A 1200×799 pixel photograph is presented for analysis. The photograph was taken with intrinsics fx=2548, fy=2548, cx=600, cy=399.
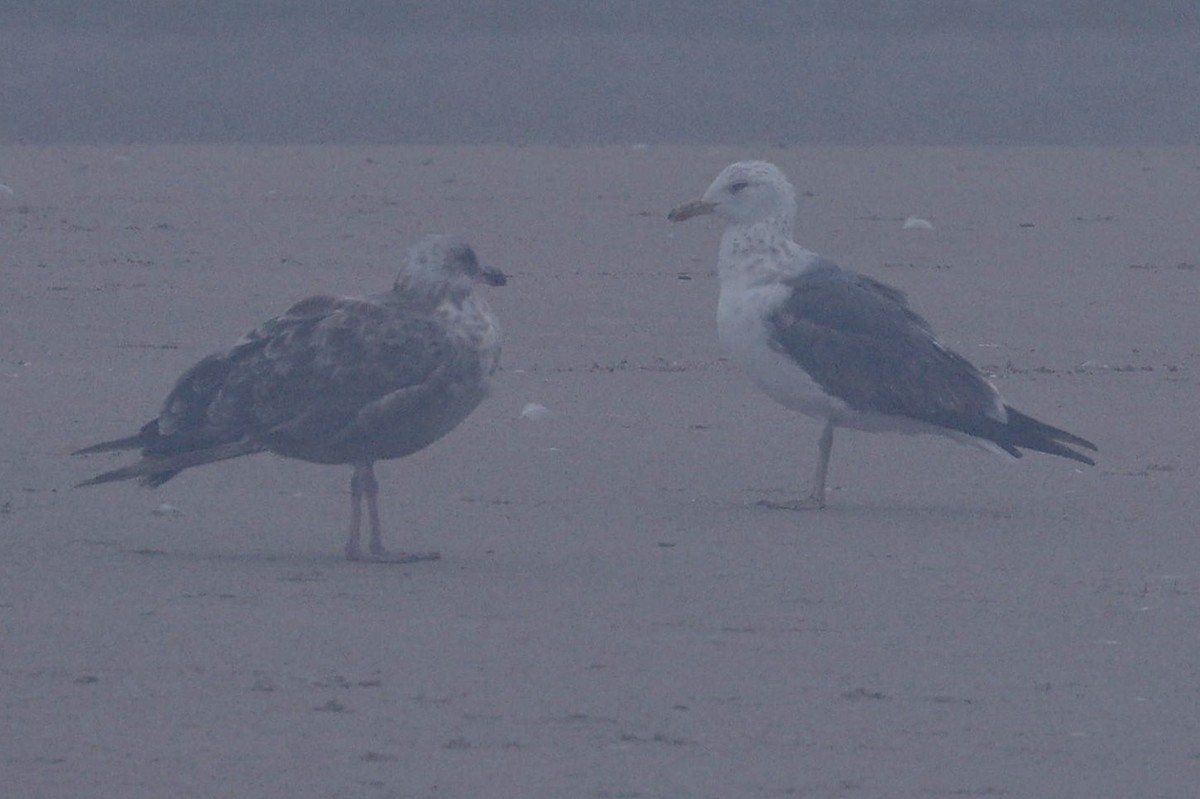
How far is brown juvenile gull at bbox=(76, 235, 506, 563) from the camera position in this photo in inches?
282

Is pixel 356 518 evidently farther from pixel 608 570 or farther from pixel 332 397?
pixel 608 570

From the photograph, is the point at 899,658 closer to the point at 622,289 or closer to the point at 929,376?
the point at 929,376

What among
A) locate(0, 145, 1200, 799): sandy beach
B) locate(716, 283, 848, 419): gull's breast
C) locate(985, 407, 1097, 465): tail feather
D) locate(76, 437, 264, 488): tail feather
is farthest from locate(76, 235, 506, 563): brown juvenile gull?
locate(985, 407, 1097, 465): tail feather

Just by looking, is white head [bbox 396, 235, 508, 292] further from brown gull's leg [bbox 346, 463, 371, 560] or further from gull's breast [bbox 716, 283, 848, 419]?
gull's breast [bbox 716, 283, 848, 419]

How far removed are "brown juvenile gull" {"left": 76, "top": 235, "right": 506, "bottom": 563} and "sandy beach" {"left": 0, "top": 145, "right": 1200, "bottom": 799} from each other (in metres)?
0.29

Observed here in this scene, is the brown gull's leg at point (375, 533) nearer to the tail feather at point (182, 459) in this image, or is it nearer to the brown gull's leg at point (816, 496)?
the tail feather at point (182, 459)

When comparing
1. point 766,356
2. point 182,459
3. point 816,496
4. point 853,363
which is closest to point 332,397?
point 182,459

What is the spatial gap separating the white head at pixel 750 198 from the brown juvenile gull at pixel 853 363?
0.70ft

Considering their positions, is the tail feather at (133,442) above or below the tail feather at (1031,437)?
below

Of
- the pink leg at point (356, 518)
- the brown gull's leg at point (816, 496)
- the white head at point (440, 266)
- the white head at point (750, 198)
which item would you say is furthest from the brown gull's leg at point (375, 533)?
the white head at point (750, 198)

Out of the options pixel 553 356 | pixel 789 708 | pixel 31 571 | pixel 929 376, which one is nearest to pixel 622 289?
pixel 553 356

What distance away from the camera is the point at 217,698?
545 centimetres

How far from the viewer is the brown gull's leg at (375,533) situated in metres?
7.07

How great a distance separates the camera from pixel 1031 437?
8422 millimetres
